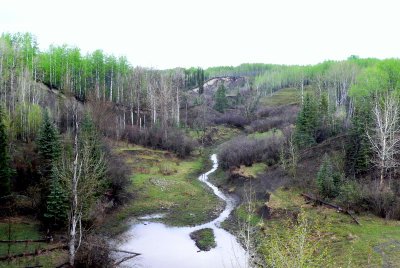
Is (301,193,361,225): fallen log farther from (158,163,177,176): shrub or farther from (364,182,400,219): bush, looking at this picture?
(158,163,177,176): shrub

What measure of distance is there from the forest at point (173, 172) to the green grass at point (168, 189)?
26cm

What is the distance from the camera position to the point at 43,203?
33.5m

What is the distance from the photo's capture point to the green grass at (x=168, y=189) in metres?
41.8

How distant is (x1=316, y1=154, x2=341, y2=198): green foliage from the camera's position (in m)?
38.5

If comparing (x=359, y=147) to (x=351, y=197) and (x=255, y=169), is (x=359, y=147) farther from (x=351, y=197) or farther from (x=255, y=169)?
(x=255, y=169)

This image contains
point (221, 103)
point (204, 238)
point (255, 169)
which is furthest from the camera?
point (221, 103)

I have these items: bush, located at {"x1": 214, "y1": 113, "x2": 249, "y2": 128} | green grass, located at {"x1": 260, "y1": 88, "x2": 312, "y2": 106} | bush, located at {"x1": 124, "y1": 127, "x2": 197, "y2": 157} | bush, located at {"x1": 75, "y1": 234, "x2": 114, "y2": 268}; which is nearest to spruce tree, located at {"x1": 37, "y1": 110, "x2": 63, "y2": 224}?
bush, located at {"x1": 75, "y1": 234, "x2": 114, "y2": 268}

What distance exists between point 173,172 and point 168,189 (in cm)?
969

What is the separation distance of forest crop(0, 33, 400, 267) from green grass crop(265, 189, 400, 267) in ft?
0.45

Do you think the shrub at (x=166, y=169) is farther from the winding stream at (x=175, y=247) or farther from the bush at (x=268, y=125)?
the bush at (x=268, y=125)

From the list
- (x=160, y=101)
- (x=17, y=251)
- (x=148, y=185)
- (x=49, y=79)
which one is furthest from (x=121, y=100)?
(x=17, y=251)

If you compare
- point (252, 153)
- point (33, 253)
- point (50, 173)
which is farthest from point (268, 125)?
point (33, 253)

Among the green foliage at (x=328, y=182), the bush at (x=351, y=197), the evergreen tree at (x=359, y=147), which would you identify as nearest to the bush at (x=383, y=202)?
the bush at (x=351, y=197)

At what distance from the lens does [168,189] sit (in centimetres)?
5041
